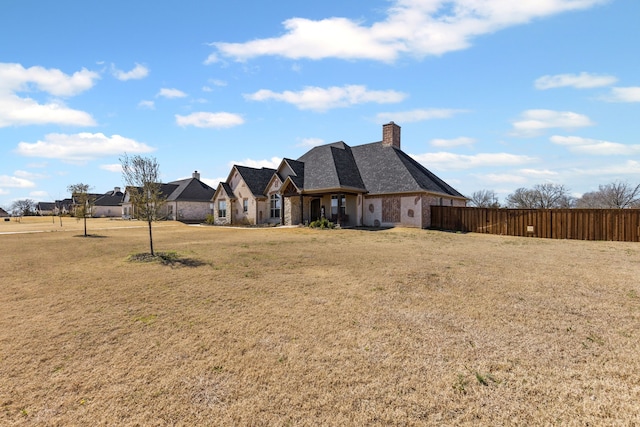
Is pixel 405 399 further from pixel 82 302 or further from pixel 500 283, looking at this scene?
pixel 82 302

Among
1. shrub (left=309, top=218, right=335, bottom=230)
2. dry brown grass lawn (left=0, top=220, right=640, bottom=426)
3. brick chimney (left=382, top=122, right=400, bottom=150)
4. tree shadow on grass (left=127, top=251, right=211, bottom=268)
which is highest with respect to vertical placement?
brick chimney (left=382, top=122, right=400, bottom=150)

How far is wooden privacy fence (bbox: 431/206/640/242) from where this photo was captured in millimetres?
19484

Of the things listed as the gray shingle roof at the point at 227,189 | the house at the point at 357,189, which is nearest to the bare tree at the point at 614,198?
the house at the point at 357,189

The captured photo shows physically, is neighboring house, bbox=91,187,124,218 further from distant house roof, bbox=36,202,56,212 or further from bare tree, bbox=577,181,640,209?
bare tree, bbox=577,181,640,209

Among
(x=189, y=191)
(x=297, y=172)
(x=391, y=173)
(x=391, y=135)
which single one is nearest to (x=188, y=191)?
(x=189, y=191)

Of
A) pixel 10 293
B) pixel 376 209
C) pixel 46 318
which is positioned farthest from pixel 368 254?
pixel 376 209

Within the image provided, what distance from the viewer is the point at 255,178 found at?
36.8 meters

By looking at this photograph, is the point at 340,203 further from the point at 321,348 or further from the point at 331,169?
the point at 321,348

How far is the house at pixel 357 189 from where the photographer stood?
Answer: 27266mm

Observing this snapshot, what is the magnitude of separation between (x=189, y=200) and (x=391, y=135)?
32.2 metres

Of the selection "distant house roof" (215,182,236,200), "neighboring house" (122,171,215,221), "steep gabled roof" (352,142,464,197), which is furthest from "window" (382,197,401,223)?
"neighboring house" (122,171,215,221)

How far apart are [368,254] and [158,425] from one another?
37.0 feet

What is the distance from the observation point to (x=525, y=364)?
4.68m

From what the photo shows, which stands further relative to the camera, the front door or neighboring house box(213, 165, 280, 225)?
neighboring house box(213, 165, 280, 225)
